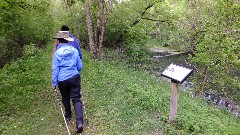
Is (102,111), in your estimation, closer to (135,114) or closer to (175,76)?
(135,114)

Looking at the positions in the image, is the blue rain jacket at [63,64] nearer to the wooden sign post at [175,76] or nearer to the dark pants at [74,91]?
the dark pants at [74,91]

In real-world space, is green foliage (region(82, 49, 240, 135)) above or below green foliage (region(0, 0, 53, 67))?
below

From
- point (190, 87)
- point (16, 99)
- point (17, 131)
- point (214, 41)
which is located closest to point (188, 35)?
point (190, 87)

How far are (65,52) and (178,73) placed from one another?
2690 millimetres

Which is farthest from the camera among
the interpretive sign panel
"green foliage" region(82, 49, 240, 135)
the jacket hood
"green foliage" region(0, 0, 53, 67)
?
"green foliage" region(0, 0, 53, 67)

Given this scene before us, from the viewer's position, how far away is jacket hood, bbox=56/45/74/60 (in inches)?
249

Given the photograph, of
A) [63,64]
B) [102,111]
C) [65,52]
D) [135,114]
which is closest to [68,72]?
[63,64]

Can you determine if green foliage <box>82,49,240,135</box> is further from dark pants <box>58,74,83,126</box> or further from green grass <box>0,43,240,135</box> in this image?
dark pants <box>58,74,83,126</box>

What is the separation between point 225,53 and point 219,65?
→ 104cm

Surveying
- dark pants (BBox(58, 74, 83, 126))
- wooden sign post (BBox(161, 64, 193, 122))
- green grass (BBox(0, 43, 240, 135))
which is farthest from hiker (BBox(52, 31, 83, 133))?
wooden sign post (BBox(161, 64, 193, 122))

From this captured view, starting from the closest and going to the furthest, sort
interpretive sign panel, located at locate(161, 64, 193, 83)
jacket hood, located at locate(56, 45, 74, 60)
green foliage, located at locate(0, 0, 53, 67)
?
1. interpretive sign panel, located at locate(161, 64, 193, 83)
2. jacket hood, located at locate(56, 45, 74, 60)
3. green foliage, located at locate(0, 0, 53, 67)

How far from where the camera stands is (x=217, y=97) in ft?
58.9

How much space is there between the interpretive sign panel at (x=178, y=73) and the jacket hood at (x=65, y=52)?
7.65 ft

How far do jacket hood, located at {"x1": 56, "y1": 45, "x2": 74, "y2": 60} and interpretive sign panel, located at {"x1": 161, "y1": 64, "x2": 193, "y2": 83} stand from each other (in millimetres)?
2332
